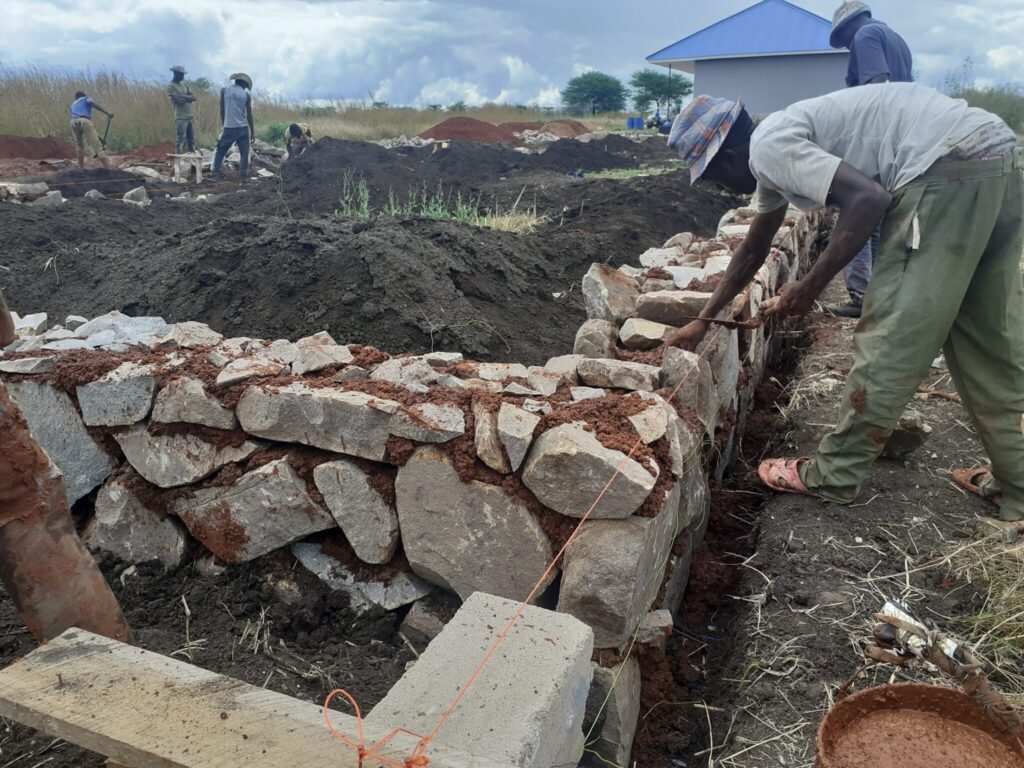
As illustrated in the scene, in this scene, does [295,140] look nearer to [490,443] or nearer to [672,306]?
[672,306]

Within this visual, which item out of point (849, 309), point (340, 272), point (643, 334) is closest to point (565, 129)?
point (849, 309)

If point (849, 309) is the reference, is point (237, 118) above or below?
above

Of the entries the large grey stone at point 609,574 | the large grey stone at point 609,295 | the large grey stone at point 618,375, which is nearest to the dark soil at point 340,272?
the large grey stone at point 609,295

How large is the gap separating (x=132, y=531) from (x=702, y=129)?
2.92 m

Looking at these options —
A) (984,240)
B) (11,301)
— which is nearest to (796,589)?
(984,240)

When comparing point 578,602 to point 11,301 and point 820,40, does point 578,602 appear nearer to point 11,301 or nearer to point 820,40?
point 11,301

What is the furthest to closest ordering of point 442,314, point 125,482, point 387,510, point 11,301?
point 11,301 < point 442,314 < point 125,482 < point 387,510

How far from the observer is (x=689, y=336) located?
11.4ft

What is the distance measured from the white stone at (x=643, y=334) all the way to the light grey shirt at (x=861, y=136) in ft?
2.80

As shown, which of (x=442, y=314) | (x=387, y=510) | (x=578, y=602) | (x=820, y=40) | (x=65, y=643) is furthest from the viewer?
(x=820, y=40)

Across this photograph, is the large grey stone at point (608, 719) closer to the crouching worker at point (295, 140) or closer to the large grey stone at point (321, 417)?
the large grey stone at point (321, 417)

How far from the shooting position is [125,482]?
3201 mm

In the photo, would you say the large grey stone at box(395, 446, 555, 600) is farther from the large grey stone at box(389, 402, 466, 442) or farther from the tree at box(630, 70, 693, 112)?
the tree at box(630, 70, 693, 112)

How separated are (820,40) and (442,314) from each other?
2493 centimetres
